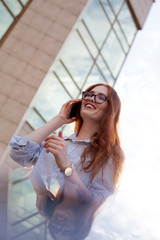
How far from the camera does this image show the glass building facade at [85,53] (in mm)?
9299

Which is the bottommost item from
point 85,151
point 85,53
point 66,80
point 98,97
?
point 85,151

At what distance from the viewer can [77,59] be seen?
1045cm

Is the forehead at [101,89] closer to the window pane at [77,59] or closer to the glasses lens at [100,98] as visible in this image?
the glasses lens at [100,98]

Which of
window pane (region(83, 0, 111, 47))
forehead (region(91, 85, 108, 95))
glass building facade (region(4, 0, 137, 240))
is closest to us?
forehead (region(91, 85, 108, 95))

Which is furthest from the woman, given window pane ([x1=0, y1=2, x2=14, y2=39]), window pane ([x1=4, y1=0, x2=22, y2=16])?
window pane ([x1=4, y1=0, x2=22, y2=16])

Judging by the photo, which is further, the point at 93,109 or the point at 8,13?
the point at 8,13

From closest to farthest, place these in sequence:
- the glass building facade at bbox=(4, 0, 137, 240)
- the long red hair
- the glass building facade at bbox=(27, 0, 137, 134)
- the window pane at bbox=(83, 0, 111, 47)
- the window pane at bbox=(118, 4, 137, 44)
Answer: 1. the long red hair
2. the glass building facade at bbox=(4, 0, 137, 240)
3. the glass building facade at bbox=(27, 0, 137, 134)
4. the window pane at bbox=(83, 0, 111, 47)
5. the window pane at bbox=(118, 4, 137, 44)

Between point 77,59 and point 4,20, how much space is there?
290 centimetres

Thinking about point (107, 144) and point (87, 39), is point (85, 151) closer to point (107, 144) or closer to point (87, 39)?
point (107, 144)

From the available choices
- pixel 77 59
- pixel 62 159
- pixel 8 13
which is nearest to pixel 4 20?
pixel 8 13

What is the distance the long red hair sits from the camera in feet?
4.77

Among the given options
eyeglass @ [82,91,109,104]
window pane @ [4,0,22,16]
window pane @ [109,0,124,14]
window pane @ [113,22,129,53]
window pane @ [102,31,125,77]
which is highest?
window pane @ [109,0,124,14]

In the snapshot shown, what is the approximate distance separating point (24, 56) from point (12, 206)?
29.0 ft

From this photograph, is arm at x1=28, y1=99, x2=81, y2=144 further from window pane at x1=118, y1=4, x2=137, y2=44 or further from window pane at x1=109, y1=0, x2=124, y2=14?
window pane at x1=118, y1=4, x2=137, y2=44
